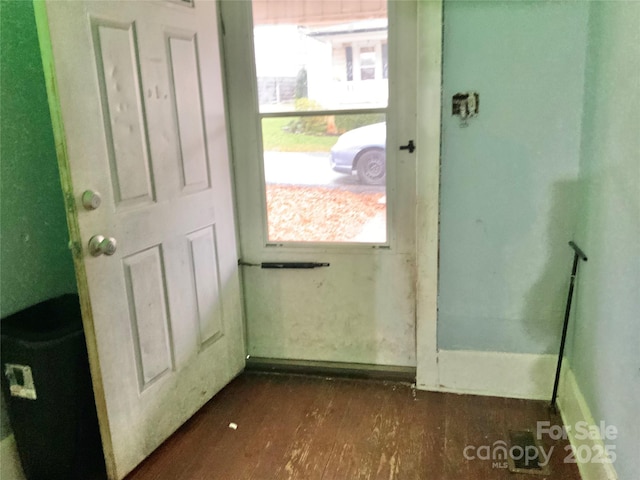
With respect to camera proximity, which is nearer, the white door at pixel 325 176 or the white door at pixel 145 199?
the white door at pixel 145 199

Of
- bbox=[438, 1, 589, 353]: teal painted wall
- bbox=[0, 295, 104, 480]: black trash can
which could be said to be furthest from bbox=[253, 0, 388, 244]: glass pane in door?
bbox=[0, 295, 104, 480]: black trash can

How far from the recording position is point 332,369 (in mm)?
2592

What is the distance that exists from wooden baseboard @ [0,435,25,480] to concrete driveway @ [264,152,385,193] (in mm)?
1506

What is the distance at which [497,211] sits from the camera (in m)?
2.16

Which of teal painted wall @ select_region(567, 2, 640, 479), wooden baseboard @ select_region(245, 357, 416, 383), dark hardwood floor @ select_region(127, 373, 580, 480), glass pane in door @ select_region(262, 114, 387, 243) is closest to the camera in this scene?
teal painted wall @ select_region(567, 2, 640, 479)

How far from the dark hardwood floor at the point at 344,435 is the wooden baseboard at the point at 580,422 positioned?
2.6 inches

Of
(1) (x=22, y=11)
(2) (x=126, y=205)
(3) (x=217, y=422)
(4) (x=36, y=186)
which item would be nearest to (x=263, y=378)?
(3) (x=217, y=422)

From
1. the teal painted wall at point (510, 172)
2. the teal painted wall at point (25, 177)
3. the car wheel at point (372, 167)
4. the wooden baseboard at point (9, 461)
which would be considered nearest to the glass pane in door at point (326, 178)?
the car wheel at point (372, 167)

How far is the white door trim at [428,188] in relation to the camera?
2.05m

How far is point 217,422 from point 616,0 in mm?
2190

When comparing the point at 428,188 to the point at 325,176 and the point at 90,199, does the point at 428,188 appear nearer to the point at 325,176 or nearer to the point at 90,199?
the point at 325,176

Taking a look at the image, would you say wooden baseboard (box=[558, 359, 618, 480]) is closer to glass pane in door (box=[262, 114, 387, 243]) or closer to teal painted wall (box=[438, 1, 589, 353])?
teal painted wall (box=[438, 1, 589, 353])

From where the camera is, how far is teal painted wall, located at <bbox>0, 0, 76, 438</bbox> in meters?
1.76

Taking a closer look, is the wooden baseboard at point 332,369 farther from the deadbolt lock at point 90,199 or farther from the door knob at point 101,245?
the deadbolt lock at point 90,199
